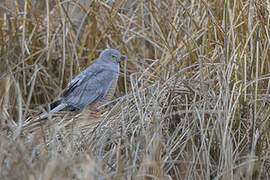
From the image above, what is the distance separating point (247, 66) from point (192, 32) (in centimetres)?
80

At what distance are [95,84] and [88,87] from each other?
0.09m

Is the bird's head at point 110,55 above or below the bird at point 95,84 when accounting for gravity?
above

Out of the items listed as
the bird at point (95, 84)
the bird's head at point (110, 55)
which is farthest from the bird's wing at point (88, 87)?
the bird's head at point (110, 55)

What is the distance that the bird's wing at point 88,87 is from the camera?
3.90 meters

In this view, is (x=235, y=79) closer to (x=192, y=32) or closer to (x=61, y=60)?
(x=192, y=32)

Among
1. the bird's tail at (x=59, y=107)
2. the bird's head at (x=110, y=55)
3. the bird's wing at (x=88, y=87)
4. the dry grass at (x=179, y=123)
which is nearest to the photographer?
the dry grass at (x=179, y=123)

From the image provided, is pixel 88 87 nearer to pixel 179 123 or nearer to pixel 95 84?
pixel 95 84

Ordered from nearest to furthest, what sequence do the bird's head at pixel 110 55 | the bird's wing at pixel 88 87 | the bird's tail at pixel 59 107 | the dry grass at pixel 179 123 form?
the dry grass at pixel 179 123 → the bird's tail at pixel 59 107 → the bird's wing at pixel 88 87 → the bird's head at pixel 110 55

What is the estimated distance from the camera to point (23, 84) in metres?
4.08

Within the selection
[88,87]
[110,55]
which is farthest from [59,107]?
[110,55]

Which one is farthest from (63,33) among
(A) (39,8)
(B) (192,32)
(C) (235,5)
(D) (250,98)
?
(D) (250,98)

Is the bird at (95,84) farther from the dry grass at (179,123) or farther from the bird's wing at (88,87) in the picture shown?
the dry grass at (179,123)

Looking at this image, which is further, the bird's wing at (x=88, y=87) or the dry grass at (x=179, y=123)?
the bird's wing at (x=88, y=87)

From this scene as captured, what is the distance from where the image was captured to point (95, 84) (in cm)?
414
